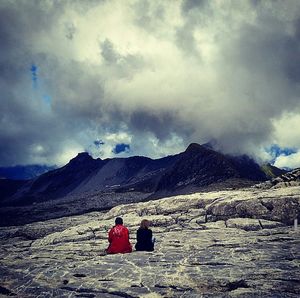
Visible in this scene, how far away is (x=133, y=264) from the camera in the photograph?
50.6 feet

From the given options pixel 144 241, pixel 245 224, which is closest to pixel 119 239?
pixel 144 241

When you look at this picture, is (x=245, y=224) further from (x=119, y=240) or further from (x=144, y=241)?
(x=119, y=240)

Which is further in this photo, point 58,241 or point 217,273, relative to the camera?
point 58,241

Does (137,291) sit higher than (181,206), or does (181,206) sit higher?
(181,206)

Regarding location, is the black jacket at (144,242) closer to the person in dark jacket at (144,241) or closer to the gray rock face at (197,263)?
the person in dark jacket at (144,241)

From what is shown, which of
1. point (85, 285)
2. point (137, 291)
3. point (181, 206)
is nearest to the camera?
point (137, 291)

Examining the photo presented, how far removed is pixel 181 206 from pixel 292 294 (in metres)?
24.0

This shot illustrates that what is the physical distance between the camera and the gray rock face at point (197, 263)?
11.9m

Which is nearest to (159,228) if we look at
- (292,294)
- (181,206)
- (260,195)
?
(181,206)

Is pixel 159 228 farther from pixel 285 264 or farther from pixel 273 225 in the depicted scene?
pixel 285 264

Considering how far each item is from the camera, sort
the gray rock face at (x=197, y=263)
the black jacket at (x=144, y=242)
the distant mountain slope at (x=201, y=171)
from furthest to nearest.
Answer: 1. the distant mountain slope at (x=201, y=171)
2. the black jacket at (x=144, y=242)
3. the gray rock face at (x=197, y=263)

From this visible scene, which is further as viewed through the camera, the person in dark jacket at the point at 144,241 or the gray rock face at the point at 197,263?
the person in dark jacket at the point at 144,241

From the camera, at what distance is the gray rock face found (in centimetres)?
1192

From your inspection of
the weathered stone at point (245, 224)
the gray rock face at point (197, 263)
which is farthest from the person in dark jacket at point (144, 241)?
A: the weathered stone at point (245, 224)
